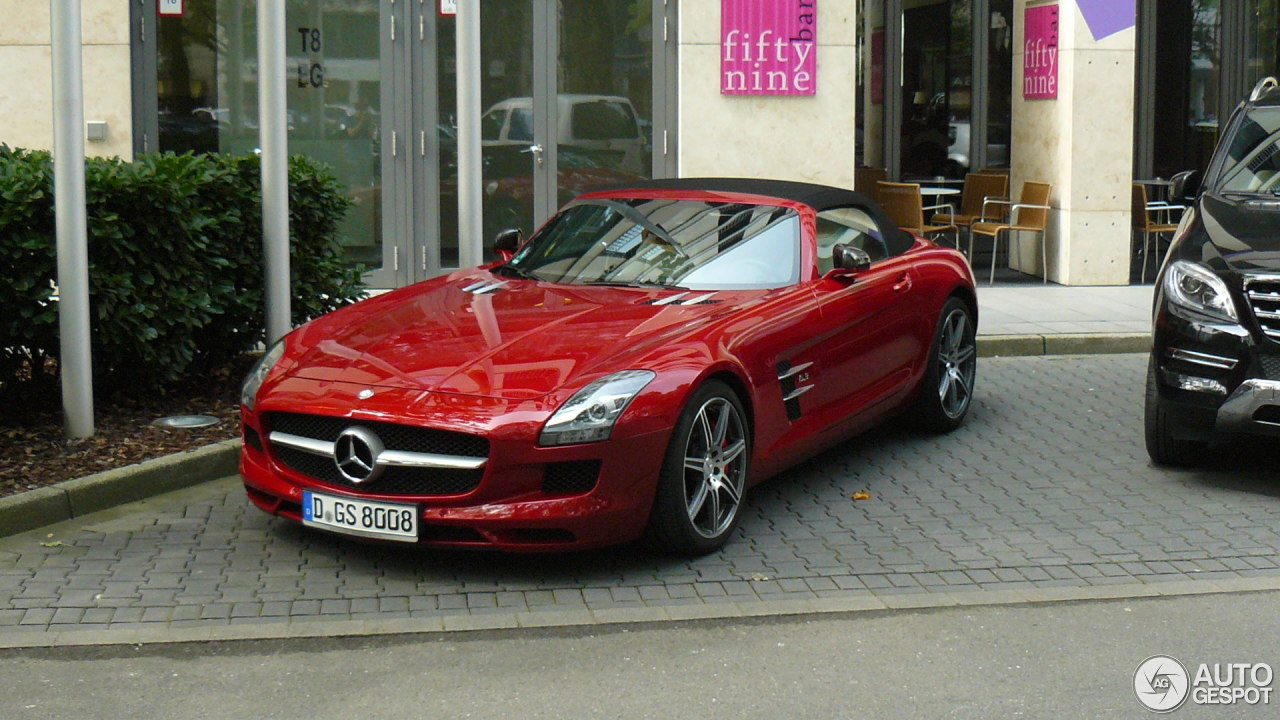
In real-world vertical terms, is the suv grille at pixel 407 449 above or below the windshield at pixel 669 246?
below

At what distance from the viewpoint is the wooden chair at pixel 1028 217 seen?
14734 mm

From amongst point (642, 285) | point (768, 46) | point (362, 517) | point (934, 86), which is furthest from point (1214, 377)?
point (934, 86)

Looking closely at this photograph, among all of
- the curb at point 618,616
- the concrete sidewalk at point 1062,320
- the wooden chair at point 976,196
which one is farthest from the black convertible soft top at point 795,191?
the wooden chair at point 976,196

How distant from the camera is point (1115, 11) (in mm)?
14555

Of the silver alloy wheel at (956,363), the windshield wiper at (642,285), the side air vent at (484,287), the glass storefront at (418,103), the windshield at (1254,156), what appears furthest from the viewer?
the glass storefront at (418,103)

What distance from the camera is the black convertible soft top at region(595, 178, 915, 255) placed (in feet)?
26.1

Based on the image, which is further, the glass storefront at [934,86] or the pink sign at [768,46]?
the glass storefront at [934,86]

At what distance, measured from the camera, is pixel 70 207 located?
7488 mm

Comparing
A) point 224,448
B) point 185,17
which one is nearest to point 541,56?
point 185,17

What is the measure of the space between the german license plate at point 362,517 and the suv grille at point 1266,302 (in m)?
3.87

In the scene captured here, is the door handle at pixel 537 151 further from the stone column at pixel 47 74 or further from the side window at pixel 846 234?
the side window at pixel 846 234

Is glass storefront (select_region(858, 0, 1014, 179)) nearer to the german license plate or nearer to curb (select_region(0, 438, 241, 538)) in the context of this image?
curb (select_region(0, 438, 241, 538))

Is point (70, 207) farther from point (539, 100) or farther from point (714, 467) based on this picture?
point (539, 100)

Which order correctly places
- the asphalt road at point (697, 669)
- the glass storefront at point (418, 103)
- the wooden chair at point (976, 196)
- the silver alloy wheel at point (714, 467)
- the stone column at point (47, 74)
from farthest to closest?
the wooden chair at point (976, 196), the glass storefront at point (418, 103), the stone column at point (47, 74), the silver alloy wheel at point (714, 467), the asphalt road at point (697, 669)
